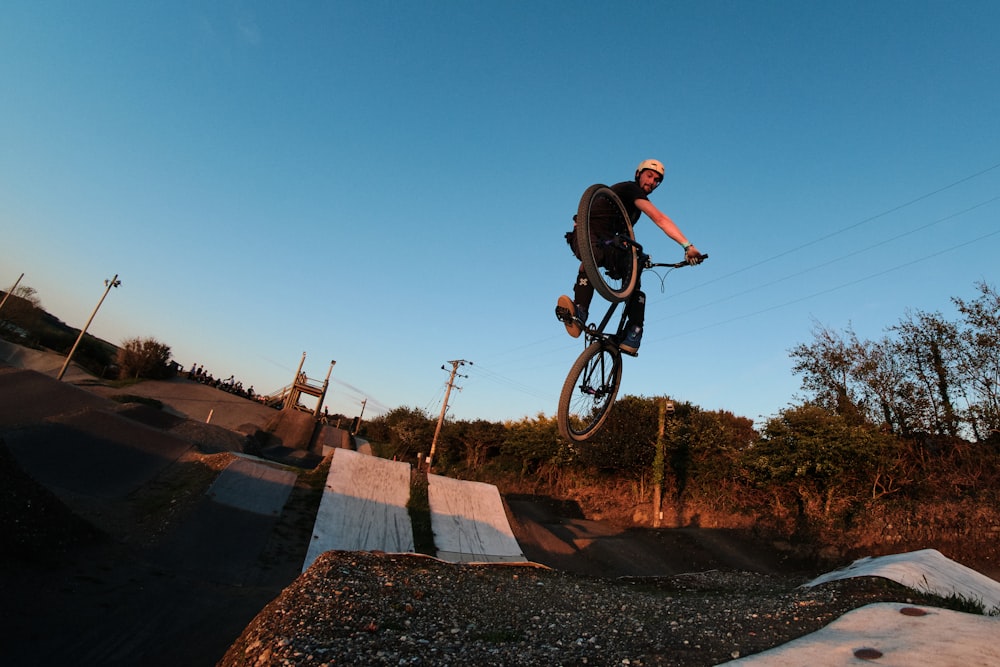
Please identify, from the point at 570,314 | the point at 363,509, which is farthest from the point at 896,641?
the point at 363,509

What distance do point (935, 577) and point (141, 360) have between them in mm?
52834

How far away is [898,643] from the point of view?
15.5 feet

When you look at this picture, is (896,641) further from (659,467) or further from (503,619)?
(659,467)

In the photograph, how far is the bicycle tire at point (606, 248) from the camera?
515cm

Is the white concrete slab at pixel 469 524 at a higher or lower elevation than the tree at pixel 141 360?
lower

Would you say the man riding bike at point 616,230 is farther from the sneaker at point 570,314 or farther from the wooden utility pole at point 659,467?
the wooden utility pole at point 659,467

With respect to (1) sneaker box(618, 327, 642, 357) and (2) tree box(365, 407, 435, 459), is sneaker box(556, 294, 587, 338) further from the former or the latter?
(2) tree box(365, 407, 435, 459)

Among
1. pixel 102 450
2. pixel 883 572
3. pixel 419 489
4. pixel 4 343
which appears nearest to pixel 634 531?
pixel 419 489

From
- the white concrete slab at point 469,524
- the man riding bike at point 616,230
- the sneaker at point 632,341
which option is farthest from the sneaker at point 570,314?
the white concrete slab at point 469,524

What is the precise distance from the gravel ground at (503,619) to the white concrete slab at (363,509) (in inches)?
166

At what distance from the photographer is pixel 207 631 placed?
8.66 meters

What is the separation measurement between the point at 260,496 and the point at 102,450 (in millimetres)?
6211

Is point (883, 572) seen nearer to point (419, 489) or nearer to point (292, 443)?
point (419, 489)

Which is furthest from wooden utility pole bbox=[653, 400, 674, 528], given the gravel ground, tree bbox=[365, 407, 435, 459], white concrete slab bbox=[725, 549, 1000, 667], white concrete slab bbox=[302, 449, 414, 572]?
tree bbox=[365, 407, 435, 459]
